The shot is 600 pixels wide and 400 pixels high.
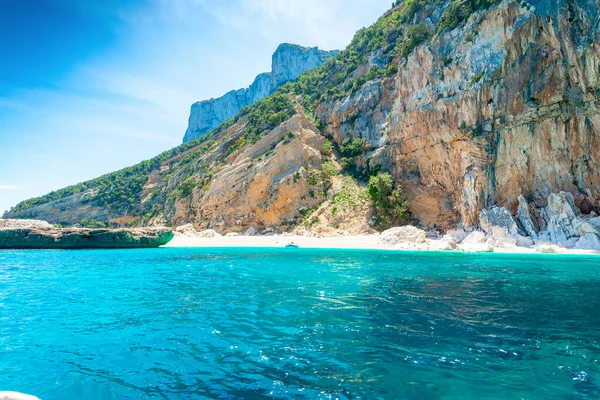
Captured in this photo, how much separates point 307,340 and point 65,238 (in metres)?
48.6

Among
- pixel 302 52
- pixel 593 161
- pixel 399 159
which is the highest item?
pixel 302 52

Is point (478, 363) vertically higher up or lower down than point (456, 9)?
lower down

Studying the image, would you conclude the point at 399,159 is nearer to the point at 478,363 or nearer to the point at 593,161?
the point at 593,161

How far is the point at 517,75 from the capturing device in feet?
111

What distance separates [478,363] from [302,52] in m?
139

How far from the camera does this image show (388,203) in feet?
157

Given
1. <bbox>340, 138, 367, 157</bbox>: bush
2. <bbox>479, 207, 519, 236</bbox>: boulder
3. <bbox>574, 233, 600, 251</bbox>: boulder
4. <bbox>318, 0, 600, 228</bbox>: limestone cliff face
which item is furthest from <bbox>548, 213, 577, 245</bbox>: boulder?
<bbox>340, 138, 367, 157</bbox>: bush

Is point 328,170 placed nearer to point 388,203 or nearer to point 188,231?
point 388,203

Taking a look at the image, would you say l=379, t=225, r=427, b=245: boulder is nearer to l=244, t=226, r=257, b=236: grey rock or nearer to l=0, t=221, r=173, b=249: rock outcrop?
l=244, t=226, r=257, b=236: grey rock

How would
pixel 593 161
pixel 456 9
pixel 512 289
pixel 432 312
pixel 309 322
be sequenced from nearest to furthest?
pixel 309 322 → pixel 432 312 → pixel 512 289 → pixel 593 161 → pixel 456 9

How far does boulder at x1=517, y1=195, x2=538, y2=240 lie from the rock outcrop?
46.2 meters

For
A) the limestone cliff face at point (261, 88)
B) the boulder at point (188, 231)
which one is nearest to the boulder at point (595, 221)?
the boulder at point (188, 231)

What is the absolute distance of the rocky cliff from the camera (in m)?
31.2

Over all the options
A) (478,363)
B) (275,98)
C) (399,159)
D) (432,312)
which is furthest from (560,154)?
(275,98)
